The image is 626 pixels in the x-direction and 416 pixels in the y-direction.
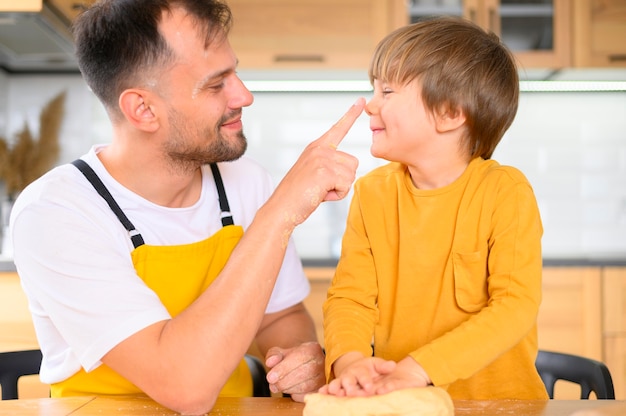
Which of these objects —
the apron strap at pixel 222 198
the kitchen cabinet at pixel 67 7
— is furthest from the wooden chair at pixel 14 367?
the kitchen cabinet at pixel 67 7

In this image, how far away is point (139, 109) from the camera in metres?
1.45

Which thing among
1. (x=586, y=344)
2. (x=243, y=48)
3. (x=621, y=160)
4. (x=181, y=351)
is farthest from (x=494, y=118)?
(x=621, y=160)

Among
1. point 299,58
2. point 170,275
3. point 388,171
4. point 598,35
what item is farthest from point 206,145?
point 598,35

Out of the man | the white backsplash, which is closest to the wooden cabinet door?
the white backsplash

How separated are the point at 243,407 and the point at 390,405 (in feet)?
0.77

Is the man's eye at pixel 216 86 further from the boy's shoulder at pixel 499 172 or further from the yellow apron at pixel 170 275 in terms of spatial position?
the boy's shoulder at pixel 499 172

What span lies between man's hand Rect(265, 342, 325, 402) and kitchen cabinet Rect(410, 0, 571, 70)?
7.14ft

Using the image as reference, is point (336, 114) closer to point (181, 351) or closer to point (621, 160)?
point (621, 160)

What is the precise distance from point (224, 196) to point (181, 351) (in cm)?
49

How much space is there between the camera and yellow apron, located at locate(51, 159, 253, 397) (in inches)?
52.6

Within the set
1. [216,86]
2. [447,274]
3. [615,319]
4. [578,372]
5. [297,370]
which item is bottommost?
[615,319]

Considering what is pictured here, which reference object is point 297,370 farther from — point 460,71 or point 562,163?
point 562,163

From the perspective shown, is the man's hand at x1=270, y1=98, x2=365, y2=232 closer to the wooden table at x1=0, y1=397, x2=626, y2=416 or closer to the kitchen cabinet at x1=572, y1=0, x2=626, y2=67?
the wooden table at x1=0, y1=397, x2=626, y2=416

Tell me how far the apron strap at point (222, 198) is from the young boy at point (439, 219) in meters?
0.25
